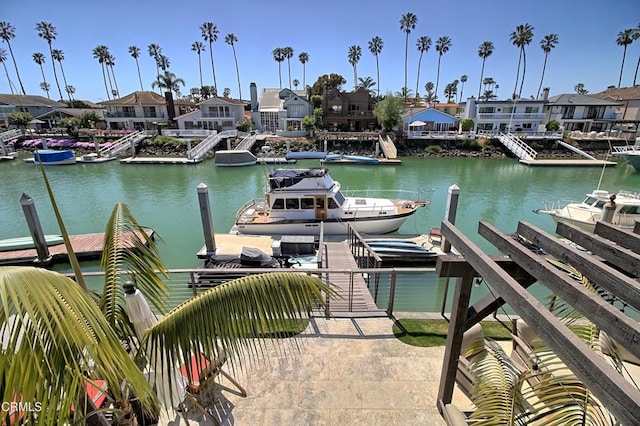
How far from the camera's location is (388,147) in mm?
35375

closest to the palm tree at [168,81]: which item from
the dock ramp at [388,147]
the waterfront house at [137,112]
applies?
the waterfront house at [137,112]

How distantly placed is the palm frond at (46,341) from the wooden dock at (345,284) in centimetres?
300

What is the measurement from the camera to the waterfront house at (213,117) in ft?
139

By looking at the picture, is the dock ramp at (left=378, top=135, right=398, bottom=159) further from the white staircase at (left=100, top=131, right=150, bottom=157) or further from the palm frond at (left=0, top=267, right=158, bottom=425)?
the palm frond at (left=0, top=267, right=158, bottom=425)

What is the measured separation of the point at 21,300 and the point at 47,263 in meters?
12.5

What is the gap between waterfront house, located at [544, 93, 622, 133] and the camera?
141 ft

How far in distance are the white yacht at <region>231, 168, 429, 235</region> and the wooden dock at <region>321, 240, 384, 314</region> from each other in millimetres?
1707

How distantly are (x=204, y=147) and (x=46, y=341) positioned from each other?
35707mm

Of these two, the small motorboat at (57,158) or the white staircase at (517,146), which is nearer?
the small motorboat at (57,158)

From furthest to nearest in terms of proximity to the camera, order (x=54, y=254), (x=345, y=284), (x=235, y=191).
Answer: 1. (x=235, y=191)
2. (x=54, y=254)
3. (x=345, y=284)

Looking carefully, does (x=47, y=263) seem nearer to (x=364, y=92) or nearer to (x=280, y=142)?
(x=280, y=142)

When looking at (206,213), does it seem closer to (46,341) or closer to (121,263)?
(121,263)

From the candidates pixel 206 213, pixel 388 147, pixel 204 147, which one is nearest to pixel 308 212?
pixel 206 213

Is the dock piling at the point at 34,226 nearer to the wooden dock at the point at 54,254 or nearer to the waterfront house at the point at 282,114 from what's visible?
the wooden dock at the point at 54,254
